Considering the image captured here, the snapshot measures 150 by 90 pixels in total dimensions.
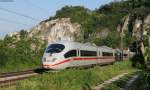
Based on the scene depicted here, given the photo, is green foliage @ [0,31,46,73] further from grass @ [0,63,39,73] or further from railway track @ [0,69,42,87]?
railway track @ [0,69,42,87]

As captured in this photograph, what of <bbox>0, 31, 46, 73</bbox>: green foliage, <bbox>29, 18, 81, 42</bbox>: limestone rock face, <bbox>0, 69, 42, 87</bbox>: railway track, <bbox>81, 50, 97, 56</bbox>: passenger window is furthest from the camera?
<bbox>29, 18, 81, 42</bbox>: limestone rock face

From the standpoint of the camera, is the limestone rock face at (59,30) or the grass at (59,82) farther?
the limestone rock face at (59,30)

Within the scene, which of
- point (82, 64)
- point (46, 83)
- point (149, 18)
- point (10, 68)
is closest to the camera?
point (46, 83)

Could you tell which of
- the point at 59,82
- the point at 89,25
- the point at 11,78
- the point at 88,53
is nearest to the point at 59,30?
the point at 89,25

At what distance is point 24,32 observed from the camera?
131 m

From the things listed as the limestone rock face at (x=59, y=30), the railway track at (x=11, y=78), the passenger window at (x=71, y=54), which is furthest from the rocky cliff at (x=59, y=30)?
the railway track at (x=11, y=78)

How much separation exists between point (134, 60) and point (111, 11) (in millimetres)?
83994

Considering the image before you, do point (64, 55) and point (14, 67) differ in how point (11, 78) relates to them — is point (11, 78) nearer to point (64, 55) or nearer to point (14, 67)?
point (64, 55)

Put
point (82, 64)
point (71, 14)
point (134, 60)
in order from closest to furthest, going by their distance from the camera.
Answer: point (82, 64) → point (134, 60) → point (71, 14)

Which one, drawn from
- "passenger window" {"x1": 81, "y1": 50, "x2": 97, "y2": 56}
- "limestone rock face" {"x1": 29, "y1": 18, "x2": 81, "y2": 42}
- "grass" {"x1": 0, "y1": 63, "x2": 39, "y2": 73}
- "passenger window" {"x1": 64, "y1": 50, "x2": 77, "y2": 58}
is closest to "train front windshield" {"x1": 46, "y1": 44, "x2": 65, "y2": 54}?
"passenger window" {"x1": 64, "y1": 50, "x2": 77, "y2": 58}

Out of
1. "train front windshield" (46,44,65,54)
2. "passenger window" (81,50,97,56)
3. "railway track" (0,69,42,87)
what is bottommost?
"railway track" (0,69,42,87)

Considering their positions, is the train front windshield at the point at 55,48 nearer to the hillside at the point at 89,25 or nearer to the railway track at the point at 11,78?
the railway track at the point at 11,78

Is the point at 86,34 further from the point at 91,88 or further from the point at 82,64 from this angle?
A: the point at 91,88

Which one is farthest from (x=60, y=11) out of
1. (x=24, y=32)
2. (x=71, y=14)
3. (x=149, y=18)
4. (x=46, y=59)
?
(x=46, y=59)
